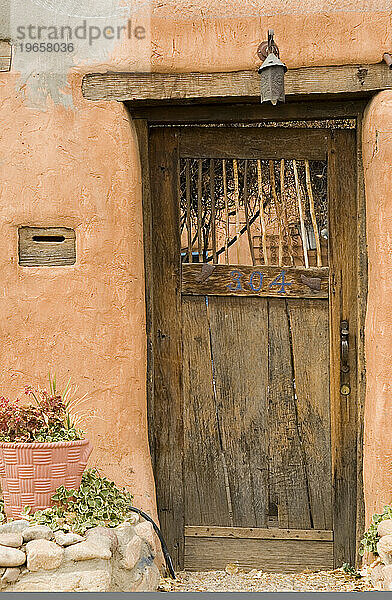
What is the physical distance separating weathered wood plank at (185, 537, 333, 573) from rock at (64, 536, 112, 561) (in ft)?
4.20

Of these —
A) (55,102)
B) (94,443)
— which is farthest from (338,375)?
(55,102)

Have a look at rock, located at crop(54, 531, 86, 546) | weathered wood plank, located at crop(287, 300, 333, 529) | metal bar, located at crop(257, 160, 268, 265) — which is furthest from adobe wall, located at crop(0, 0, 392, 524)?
rock, located at crop(54, 531, 86, 546)

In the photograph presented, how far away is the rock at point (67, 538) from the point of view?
3.60 meters

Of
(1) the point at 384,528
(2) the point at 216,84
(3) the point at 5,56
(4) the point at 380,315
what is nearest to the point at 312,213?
(4) the point at 380,315

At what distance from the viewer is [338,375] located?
4742 mm

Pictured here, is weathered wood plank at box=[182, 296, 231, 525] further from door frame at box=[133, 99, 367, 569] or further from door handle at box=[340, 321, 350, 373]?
door handle at box=[340, 321, 350, 373]

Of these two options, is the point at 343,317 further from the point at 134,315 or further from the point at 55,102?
the point at 55,102

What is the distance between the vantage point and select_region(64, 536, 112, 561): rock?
3557 mm

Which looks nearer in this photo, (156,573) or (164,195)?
(156,573)

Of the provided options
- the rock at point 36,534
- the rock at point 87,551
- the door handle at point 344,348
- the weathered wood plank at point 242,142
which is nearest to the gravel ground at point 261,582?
the rock at point 87,551

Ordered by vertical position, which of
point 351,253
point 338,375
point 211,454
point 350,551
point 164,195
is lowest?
point 350,551

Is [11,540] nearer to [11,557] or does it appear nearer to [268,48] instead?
[11,557]

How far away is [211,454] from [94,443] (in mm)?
740

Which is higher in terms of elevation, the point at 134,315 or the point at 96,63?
the point at 96,63
